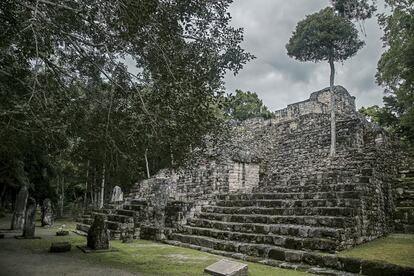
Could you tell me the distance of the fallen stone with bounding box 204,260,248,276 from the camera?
5076 mm

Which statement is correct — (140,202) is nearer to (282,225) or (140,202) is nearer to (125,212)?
(125,212)

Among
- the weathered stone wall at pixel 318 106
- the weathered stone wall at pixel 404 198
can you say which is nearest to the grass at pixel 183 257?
the weathered stone wall at pixel 404 198

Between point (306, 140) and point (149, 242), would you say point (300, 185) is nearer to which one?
point (149, 242)

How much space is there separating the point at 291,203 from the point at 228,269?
387 cm

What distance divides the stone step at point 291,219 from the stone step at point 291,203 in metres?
0.53

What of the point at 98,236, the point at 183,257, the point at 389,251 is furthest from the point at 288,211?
the point at 98,236

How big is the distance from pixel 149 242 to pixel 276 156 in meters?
8.72

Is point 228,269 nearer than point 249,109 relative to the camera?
Yes

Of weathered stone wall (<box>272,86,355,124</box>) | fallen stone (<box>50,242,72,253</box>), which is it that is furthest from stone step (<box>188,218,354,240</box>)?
weathered stone wall (<box>272,86,355,124</box>)

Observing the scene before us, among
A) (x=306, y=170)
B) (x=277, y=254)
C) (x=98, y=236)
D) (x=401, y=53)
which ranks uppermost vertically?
(x=401, y=53)

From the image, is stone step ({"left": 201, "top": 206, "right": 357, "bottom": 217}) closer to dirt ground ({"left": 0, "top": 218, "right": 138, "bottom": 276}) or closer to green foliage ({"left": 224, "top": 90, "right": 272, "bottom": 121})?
dirt ground ({"left": 0, "top": 218, "right": 138, "bottom": 276})

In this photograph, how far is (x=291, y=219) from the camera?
308 inches

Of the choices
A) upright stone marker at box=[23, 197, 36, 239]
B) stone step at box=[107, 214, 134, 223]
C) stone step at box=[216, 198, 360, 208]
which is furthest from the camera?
stone step at box=[107, 214, 134, 223]

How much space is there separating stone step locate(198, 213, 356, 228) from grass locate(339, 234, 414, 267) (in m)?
0.57
